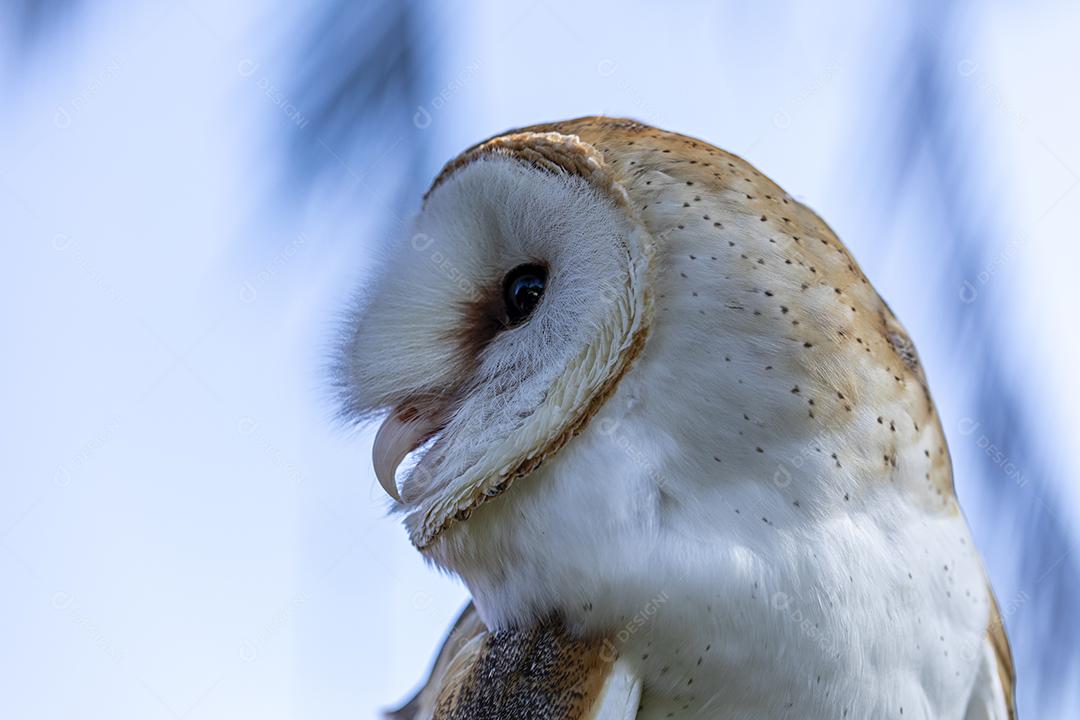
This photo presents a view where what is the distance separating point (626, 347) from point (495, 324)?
25 cm

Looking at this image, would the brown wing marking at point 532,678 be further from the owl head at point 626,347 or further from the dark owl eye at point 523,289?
the dark owl eye at point 523,289

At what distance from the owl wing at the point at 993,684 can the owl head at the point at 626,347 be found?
9.2 inches

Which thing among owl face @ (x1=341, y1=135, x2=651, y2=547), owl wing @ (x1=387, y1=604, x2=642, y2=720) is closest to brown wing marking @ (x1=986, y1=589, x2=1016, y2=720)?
owl wing @ (x1=387, y1=604, x2=642, y2=720)

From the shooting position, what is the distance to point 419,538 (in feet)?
5.56

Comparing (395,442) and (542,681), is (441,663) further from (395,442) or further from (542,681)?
(542,681)

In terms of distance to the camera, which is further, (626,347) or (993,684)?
(993,684)

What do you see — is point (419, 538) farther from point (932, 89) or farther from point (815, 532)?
point (932, 89)

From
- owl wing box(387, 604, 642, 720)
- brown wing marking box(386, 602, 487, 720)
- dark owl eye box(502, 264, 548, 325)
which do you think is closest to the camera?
owl wing box(387, 604, 642, 720)

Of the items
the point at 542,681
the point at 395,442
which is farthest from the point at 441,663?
the point at 542,681

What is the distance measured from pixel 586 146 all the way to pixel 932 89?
0.57 metres

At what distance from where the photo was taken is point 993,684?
1.74 m

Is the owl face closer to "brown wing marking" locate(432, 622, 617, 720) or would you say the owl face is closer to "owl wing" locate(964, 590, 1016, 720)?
"brown wing marking" locate(432, 622, 617, 720)

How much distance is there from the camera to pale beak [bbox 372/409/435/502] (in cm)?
176

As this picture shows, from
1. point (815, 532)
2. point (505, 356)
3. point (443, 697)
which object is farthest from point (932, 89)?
point (443, 697)
